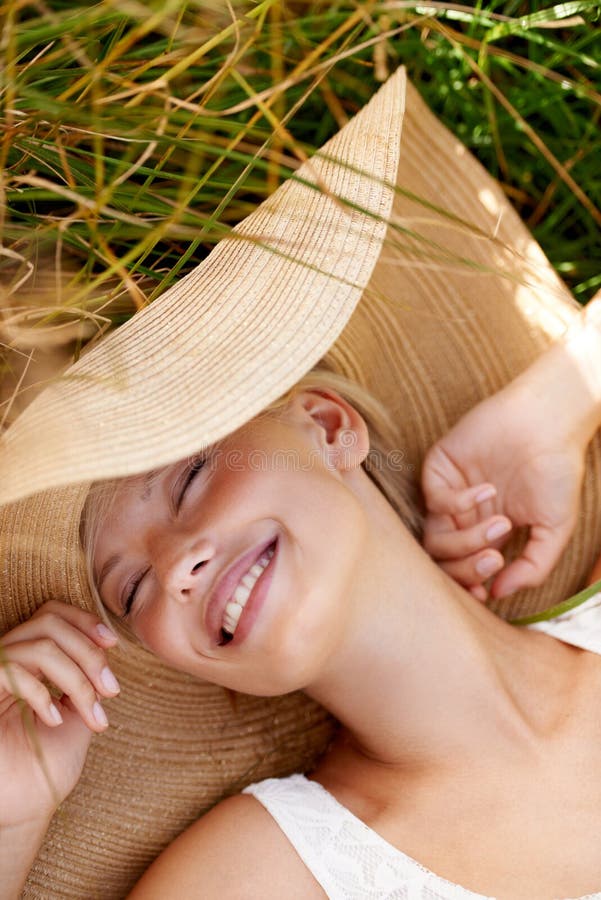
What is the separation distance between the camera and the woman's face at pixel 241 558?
1.29 meters

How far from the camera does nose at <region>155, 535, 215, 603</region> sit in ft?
4.13

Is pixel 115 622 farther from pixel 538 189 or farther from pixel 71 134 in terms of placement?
pixel 538 189

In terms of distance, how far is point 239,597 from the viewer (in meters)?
1.33

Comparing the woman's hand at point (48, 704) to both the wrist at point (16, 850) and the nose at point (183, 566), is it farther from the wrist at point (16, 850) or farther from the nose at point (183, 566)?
the nose at point (183, 566)

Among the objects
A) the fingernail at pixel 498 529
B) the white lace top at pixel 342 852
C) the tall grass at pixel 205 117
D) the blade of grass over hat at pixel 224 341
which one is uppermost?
the tall grass at pixel 205 117

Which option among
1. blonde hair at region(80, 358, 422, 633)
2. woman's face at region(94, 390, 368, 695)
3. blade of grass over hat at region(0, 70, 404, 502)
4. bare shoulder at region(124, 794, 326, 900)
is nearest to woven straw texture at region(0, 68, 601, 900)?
blonde hair at region(80, 358, 422, 633)

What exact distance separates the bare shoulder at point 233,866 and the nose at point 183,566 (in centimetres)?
46

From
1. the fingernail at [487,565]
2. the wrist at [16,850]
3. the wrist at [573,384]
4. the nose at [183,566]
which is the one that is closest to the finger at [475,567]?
the fingernail at [487,565]

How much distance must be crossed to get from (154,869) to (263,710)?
364 millimetres

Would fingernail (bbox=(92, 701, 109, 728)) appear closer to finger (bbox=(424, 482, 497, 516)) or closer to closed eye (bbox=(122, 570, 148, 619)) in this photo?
closed eye (bbox=(122, 570, 148, 619))

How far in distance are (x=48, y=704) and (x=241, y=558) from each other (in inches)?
13.8

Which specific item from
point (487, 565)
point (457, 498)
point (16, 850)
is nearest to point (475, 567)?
point (487, 565)

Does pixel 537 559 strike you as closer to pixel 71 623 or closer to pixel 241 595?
pixel 241 595

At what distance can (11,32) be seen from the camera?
0.99 metres
